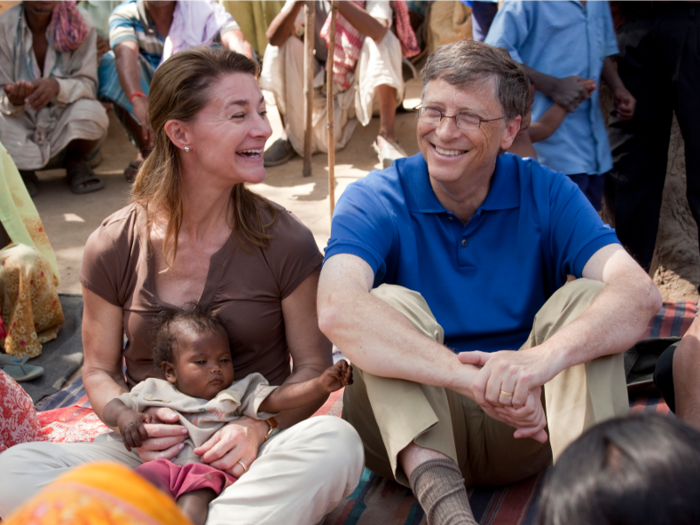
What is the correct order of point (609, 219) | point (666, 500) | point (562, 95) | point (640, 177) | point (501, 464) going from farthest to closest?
point (609, 219)
point (640, 177)
point (562, 95)
point (501, 464)
point (666, 500)

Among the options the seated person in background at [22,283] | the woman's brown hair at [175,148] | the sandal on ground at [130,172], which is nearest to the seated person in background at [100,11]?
the sandal on ground at [130,172]

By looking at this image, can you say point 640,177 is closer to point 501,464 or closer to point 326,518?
point 501,464

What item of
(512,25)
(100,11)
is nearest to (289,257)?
(512,25)

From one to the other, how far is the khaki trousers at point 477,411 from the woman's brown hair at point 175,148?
0.52 m

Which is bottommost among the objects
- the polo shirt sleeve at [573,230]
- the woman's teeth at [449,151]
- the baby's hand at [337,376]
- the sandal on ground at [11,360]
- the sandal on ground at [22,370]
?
the sandal on ground at [22,370]

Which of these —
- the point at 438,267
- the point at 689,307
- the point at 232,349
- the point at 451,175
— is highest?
the point at 451,175

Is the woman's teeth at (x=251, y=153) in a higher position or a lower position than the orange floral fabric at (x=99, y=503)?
lower

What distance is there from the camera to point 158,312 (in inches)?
85.4

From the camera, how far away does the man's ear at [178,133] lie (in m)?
2.19

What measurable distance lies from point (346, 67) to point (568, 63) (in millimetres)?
2884

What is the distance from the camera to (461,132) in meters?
2.25

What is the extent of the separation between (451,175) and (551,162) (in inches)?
64.6

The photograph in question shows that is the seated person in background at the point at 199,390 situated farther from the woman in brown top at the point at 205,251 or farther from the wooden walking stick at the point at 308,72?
the wooden walking stick at the point at 308,72

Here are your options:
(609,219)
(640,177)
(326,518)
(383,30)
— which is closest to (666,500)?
(326,518)
